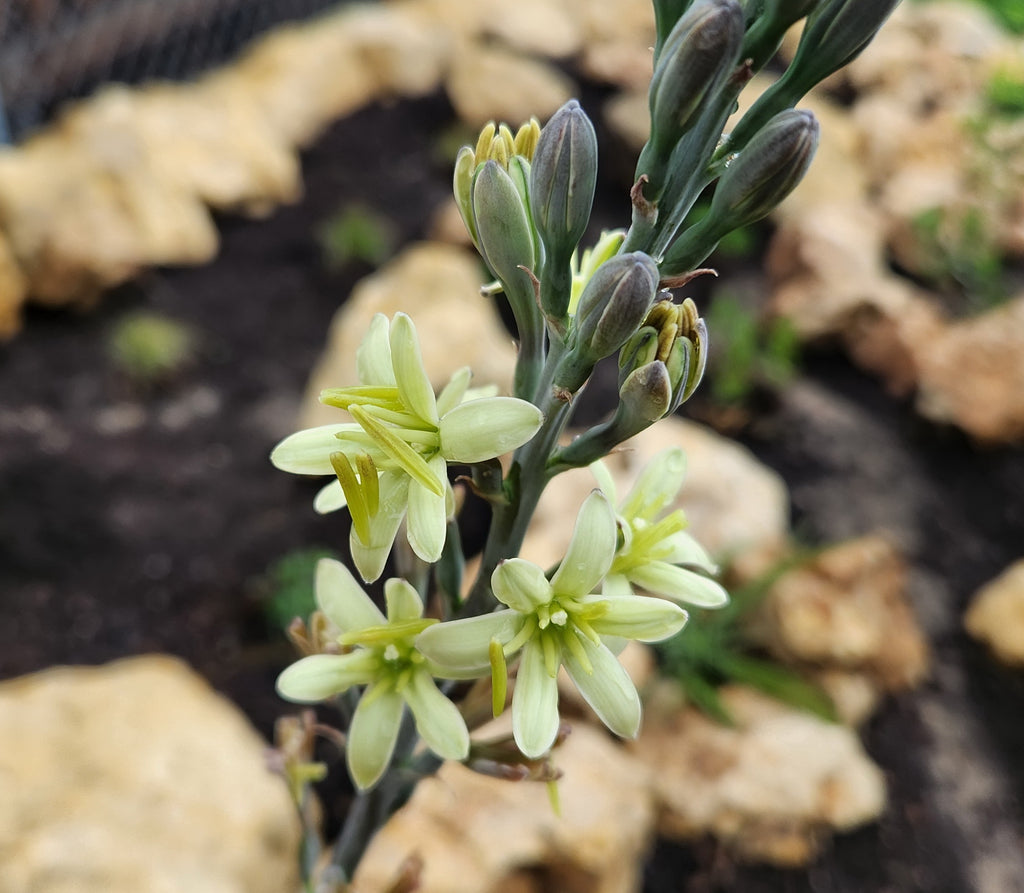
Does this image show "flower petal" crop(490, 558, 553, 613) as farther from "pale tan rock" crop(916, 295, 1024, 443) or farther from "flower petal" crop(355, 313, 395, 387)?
"pale tan rock" crop(916, 295, 1024, 443)

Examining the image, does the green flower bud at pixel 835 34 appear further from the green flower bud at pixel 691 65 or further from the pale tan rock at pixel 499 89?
the pale tan rock at pixel 499 89

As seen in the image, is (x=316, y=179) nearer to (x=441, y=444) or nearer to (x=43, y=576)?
(x=43, y=576)

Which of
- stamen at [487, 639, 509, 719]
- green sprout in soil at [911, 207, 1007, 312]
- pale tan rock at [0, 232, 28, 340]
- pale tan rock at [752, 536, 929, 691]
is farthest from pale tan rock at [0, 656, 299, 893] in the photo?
green sprout in soil at [911, 207, 1007, 312]

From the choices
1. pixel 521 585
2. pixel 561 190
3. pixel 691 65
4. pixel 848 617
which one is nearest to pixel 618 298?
pixel 561 190

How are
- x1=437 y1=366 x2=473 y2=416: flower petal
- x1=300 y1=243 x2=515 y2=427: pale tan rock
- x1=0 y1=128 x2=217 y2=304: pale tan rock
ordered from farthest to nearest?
x1=0 y1=128 x2=217 y2=304: pale tan rock, x1=300 y1=243 x2=515 y2=427: pale tan rock, x1=437 y1=366 x2=473 y2=416: flower petal

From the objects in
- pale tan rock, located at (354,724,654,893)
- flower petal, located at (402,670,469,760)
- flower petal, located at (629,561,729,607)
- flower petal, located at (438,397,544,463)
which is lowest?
pale tan rock, located at (354,724,654,893)

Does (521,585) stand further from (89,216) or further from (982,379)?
(89,216)

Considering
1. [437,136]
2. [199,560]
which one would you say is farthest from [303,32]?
Answer: [199,560]
